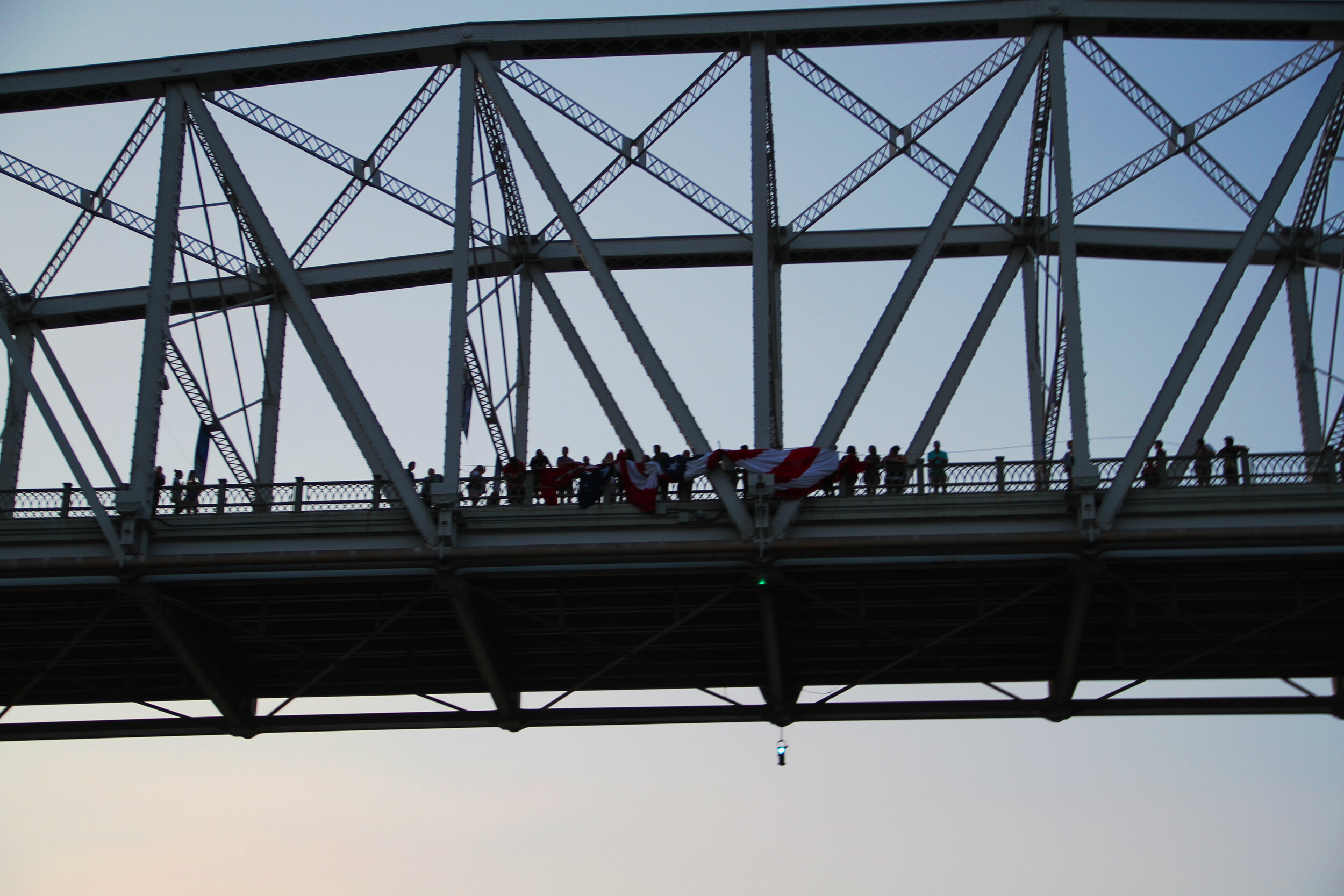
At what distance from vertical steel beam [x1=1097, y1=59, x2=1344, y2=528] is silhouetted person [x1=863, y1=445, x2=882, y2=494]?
3.75m

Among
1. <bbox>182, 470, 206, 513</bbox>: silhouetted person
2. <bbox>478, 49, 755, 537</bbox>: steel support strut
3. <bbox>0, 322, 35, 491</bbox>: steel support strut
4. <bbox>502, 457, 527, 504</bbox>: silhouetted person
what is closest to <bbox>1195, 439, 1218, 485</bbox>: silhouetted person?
<bbox>478, 49, 755, 537</bbox>: steel support strut

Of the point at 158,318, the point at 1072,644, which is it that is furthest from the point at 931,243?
the point at 158,318

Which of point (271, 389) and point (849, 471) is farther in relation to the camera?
point (271, 389)

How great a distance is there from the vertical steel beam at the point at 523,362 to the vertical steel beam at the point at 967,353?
897cm

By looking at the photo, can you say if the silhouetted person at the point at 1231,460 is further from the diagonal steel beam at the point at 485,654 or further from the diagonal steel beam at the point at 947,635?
the diagonal steel beam at the point at 485,654

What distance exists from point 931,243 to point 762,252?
9.68 feet

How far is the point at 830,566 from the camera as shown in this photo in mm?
28547

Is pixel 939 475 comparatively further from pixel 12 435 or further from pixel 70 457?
pixel 12 435

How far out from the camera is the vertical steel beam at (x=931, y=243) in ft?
95.3

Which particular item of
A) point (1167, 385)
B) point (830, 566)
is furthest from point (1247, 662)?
point (830, 566)

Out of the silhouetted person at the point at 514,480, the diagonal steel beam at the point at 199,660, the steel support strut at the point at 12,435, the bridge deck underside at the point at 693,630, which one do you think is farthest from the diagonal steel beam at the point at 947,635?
the steel support strut at the point at 12,435

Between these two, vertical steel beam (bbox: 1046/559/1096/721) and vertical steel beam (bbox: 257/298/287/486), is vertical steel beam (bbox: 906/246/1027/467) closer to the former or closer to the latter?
vertical steel beam (bbox: 1046/559/1096/721)

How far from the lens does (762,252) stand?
30.1 m

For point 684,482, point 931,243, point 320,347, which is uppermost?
point 931,243
